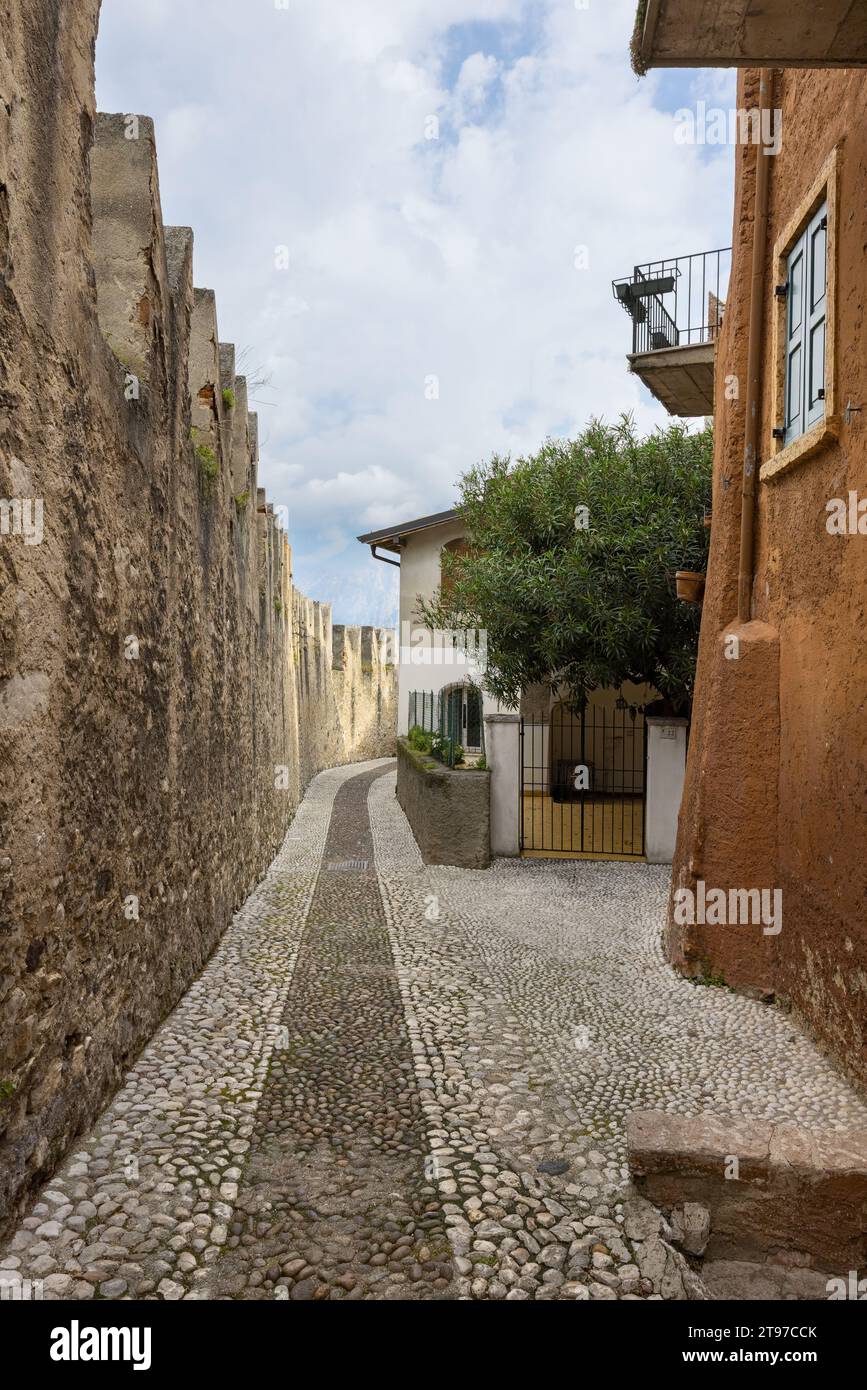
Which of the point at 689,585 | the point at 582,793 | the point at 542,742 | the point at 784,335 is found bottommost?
the point at 582,793

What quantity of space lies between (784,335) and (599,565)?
4.89m

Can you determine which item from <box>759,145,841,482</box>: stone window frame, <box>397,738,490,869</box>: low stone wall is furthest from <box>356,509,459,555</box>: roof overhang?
<box>759,145,841,482</box>: stone window frame

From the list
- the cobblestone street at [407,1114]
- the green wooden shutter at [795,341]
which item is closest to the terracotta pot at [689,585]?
the green wooden shutter at [795,341]

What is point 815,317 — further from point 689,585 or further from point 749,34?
point 689,585

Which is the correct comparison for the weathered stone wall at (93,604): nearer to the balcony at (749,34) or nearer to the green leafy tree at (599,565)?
the balcony at (749,34)

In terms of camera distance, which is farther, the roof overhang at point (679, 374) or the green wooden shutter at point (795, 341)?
the roof overhang at point (679, 374)

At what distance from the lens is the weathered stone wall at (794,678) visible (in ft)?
14.1

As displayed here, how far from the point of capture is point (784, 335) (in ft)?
18.1

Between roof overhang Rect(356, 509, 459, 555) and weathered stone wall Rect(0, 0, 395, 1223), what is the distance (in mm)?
11692

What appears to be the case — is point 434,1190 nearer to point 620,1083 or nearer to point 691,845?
point 620,1083

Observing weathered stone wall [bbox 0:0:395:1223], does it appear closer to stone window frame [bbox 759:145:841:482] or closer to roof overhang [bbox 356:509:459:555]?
stone window frame [bbox 759:145:841:482]

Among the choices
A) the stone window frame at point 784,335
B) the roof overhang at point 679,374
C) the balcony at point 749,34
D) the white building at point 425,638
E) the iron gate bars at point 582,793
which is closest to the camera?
the balcony at point 749,34

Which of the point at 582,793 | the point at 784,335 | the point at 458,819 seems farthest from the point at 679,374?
the point at 458,819

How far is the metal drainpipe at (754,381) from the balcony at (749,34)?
6.23 feet
